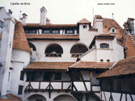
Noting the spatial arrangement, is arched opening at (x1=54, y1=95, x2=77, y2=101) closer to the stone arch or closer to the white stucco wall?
the stone arch

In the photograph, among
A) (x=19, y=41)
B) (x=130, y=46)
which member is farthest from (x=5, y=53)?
(x=130, y=46)

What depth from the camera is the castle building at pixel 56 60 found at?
12.8m

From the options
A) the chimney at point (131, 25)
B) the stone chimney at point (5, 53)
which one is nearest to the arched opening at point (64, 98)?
the stone chimney at point (5, 53)

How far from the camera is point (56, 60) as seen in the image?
17.9 m

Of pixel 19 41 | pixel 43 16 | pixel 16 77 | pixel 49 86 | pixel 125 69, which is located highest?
pixel 43 16

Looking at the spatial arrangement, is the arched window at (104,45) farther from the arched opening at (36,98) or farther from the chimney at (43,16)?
the chimney at (43,16)

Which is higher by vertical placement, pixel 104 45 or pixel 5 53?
pixel 104 45

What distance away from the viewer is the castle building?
1280 cm

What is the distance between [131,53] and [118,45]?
6.24 feet

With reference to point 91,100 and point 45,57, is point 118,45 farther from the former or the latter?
point 45,57

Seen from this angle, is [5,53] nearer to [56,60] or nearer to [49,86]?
[49,86]

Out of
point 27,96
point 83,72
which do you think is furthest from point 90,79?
point 27,96

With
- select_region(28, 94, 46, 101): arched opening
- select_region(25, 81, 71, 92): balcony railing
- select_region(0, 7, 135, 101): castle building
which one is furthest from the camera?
select_region(28, 94, 46, 101): arched opening

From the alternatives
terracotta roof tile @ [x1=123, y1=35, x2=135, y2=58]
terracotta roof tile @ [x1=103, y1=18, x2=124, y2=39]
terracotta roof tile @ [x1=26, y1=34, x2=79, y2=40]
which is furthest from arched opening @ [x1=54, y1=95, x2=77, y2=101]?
terracotta roof tile @ [x1=103, y1=18, x2=124, y2=39]
